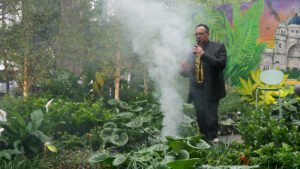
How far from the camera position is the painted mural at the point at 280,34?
8.46 meters

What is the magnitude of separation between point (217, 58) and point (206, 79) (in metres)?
0.32

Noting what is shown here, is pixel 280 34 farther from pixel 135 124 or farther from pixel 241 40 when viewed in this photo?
pixel 135 124

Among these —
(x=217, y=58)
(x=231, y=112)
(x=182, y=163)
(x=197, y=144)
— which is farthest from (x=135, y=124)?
(x=231, y=112)

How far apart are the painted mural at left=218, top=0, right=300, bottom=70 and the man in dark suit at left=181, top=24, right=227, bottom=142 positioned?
5.50 m

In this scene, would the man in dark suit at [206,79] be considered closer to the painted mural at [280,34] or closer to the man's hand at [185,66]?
the man's hand at [185,66]

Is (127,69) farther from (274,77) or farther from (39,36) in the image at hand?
(274,77)

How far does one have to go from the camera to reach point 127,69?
25.6ft

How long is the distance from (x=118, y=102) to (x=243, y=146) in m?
2.84

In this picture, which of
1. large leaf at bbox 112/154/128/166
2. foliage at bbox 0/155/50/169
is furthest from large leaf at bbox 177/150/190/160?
foliage at bbox 0/155/50/169

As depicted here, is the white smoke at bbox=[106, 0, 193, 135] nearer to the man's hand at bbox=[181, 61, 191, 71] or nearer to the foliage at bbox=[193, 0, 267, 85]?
the man's hand at bbox=[181, 61, 191, 71]

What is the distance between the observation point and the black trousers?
13.1 ft

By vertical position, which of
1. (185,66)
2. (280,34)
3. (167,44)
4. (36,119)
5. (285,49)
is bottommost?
(36,119)

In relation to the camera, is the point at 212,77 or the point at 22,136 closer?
the point at 22,136

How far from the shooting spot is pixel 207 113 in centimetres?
403
